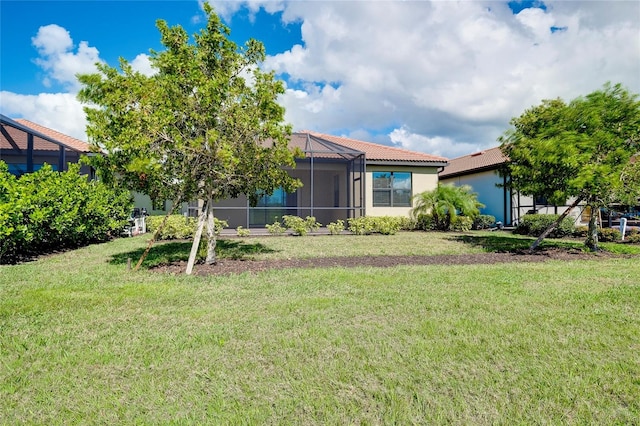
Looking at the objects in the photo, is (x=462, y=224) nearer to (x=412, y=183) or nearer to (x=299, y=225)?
(x=412, y=183)

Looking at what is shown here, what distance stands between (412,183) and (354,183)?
10.6 ft

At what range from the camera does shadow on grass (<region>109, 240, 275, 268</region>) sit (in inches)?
373

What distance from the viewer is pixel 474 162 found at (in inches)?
995

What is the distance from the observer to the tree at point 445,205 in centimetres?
1825

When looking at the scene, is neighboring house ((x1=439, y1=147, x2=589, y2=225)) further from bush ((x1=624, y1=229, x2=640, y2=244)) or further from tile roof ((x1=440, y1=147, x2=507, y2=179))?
bush ((x1=624, y1=229, x2=640, y2=244))

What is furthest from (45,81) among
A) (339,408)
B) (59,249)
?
(339,408)

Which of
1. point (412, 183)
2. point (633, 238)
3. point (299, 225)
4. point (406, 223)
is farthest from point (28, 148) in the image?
point (633, 238)

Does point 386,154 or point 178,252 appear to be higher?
point 386,154

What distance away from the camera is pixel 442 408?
275 centimetres

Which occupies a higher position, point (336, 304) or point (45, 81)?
point (45, 81)

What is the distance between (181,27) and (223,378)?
7.54 metres

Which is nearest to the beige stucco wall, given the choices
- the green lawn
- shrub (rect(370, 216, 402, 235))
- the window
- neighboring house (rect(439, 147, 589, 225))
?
the window

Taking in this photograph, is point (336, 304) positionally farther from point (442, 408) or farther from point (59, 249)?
point (59, 249)

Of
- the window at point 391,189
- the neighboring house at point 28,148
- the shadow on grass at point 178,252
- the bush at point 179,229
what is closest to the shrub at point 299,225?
the bush at point 179,229
